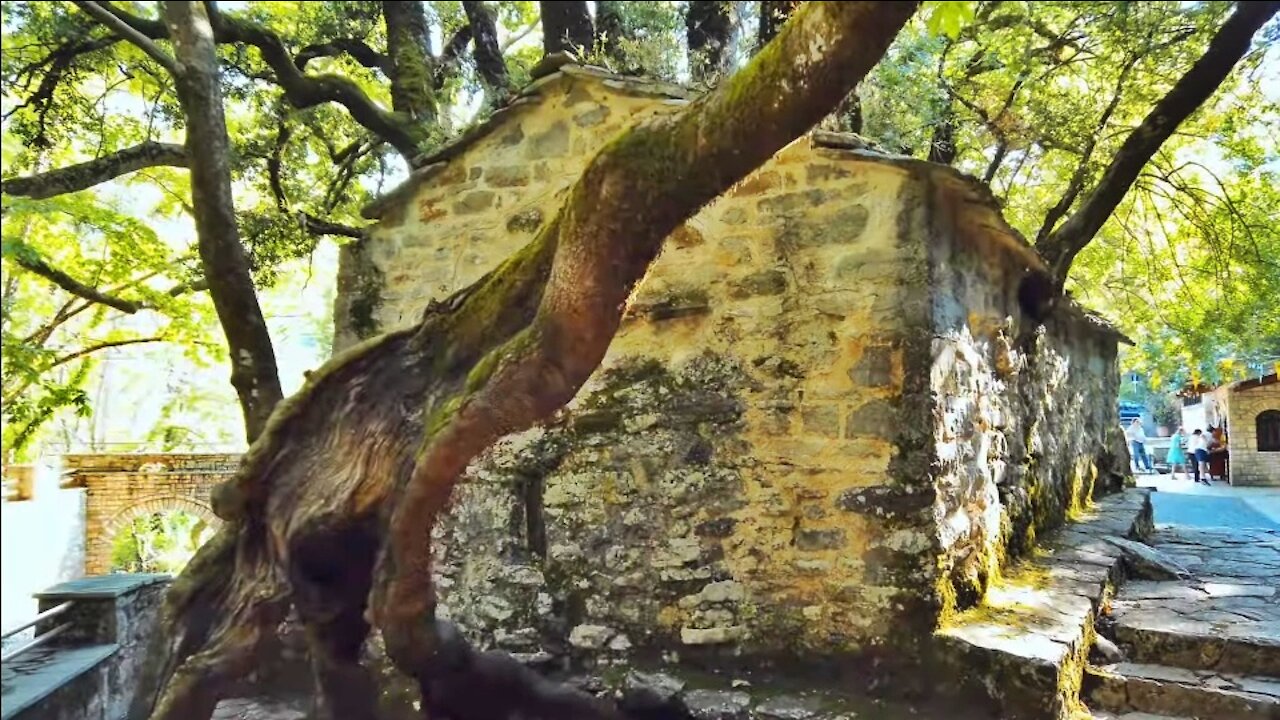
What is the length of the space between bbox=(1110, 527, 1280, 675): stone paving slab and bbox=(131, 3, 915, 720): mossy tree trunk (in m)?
3.33

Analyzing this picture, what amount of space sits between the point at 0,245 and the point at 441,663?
7.00ft

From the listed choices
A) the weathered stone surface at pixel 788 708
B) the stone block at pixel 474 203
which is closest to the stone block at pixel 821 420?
the weathered stone surface at pixel 788 708

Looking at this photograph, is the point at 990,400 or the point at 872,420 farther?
the point at 990,400

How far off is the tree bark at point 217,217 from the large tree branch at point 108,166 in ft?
4.13

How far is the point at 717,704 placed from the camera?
381 centimetres

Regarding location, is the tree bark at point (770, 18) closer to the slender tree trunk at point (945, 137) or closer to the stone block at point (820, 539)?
the slender tree trunk at point (945, 137)

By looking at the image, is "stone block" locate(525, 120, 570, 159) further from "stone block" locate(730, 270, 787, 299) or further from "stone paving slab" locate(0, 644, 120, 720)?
"stone paving slab" locate(0, 644, 120, 720)

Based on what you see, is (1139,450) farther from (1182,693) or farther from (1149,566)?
(1182,693)

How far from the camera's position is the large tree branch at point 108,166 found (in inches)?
214

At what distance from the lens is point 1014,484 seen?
5285 millimetres

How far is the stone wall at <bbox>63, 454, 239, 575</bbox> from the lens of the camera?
12.9m

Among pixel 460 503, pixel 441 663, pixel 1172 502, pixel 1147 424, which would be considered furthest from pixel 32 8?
pixel 1147 424

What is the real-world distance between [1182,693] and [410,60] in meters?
7.66

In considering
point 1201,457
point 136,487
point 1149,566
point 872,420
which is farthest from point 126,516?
point 1201,457
